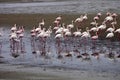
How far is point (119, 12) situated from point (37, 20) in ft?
20.1

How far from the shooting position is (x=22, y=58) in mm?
19844

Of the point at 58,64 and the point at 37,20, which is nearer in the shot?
the point at 58,64

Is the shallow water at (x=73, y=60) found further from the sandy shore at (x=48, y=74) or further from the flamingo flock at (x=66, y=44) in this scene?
the sandy shore at (x=48, y=74)

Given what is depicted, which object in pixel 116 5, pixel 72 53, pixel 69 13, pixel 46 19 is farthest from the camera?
pixel 116 5

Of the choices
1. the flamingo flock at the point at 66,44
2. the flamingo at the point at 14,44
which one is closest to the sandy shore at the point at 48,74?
the flamingo flock at the point at 66,44

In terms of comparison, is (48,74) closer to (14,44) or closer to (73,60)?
(73,60)

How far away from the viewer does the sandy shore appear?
619 inches

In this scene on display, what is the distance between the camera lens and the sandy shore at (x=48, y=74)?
15.7 meters

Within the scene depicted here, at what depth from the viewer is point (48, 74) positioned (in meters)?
16.5

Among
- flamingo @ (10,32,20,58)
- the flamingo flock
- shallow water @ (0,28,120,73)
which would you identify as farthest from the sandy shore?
flamingo @ (10,32,20,58)

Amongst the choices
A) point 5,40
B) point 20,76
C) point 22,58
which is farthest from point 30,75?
point 5,40

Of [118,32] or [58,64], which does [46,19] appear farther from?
[58,64]

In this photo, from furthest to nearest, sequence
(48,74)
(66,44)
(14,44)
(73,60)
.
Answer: (14,44), (66,44), (73,60), (48,74)

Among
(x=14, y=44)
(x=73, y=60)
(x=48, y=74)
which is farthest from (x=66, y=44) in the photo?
(x=48, y=74)
